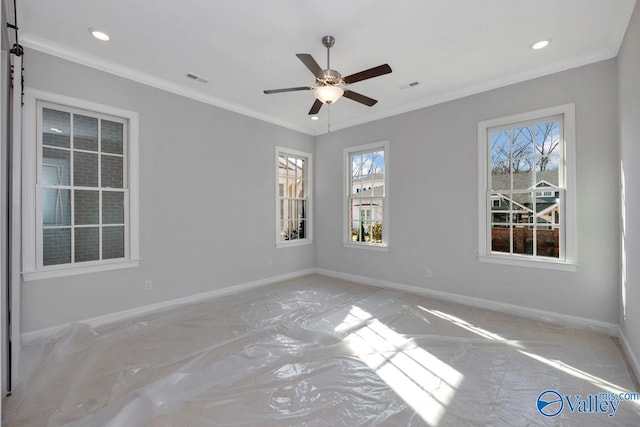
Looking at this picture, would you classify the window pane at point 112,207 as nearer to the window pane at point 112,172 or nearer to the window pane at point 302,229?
the window pane at point 112,172

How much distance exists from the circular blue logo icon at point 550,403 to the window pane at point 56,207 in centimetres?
451

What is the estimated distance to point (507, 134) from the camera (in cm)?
386

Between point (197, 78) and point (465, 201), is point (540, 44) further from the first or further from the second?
point (197, 78)

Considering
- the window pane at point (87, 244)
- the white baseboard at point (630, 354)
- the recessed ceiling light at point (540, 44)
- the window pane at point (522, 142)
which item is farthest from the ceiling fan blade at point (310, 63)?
the white baseboard at point (630, 354)

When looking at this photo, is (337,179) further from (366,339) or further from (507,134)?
(366,339)

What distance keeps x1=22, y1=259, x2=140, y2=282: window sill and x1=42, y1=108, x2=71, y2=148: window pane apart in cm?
129

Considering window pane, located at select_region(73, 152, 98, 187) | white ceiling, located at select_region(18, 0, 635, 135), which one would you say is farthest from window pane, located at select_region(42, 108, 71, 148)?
white ceiling, located at select_region(18, 0, 635, 135)

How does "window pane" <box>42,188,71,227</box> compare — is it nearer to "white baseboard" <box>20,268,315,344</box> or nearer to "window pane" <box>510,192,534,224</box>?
"white baseboard" <box>20,268,315,344</box>

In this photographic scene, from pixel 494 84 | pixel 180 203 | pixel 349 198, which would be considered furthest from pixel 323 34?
pixel 349 198

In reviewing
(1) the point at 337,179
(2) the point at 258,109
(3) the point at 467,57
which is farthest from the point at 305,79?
(1) the point at 337,179

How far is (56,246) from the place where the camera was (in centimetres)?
317

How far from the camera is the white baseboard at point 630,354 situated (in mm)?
2381

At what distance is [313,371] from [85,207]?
300cm

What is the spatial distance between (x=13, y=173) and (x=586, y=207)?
17.5 ft
